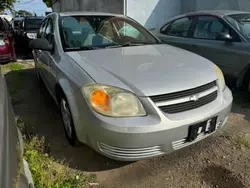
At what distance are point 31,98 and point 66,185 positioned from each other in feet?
8.67

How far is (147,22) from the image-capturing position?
28.4 ft

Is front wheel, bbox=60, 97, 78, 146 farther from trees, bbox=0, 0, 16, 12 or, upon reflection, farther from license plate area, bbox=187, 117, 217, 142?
trees, bbox=0, 0, 16, 12

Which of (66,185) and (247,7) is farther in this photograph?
(247,7)

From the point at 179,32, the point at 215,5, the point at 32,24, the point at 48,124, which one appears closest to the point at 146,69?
the point at 48,124

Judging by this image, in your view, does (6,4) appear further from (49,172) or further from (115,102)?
(115,102)

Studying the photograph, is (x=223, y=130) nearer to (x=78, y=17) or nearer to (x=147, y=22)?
(x=78, y=17)

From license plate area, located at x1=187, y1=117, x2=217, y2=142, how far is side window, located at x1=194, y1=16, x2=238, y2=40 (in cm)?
212

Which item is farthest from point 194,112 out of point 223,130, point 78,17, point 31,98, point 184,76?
point 31,98

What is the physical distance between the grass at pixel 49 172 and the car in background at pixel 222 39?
2.65 meters

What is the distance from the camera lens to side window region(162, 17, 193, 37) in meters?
4.44

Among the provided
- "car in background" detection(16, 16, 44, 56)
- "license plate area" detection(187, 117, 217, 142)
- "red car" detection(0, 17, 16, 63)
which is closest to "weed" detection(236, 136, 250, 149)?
"license plate area" detection(187, 117, 217, 142)

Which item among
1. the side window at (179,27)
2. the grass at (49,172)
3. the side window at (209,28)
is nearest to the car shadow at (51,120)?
the grass at (49,172)

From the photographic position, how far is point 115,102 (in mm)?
1980

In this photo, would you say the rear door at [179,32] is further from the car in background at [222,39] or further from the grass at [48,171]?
the grass at [48,171]
